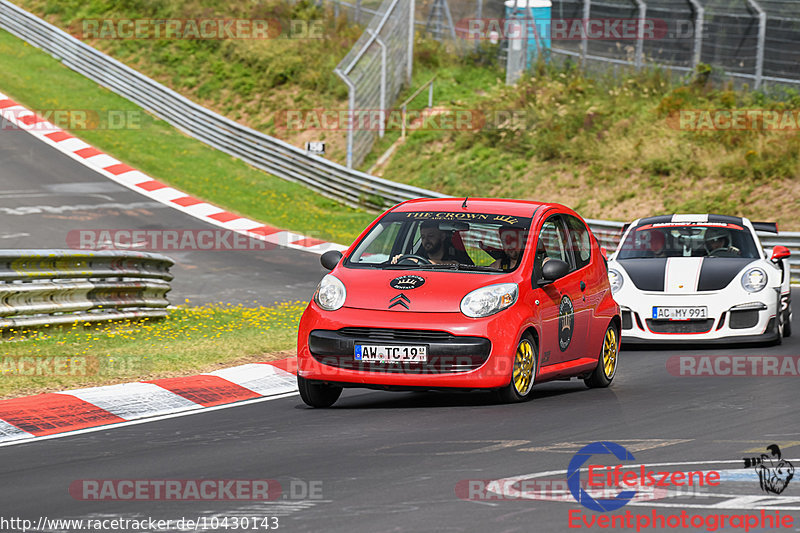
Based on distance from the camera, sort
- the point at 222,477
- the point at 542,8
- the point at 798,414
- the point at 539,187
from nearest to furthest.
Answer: the point at 222,477 < the point at 798,414 < the point at 539,187 < the point at 542,8

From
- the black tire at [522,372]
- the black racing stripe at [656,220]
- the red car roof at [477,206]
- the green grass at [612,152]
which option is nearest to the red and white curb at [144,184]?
the green grass at [612,152]

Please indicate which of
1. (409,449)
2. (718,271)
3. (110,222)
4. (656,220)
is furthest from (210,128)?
(409,449)

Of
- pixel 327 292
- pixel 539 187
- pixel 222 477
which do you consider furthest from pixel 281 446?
pixel 539 187

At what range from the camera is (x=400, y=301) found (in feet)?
28.0

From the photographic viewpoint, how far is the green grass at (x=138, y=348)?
32.2 ft

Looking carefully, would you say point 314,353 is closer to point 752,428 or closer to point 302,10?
point 752,428

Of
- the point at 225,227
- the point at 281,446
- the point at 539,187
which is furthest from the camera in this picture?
the point at 539,187

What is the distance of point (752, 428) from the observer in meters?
7.86

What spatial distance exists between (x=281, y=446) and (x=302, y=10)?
33.5 meters

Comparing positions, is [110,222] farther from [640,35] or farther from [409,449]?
[409,449]

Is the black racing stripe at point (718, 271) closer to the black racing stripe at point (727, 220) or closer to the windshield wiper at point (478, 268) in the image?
the black racing stripe at point (727, 220)

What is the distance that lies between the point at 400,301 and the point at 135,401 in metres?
2.24

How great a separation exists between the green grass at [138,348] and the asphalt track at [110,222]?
2347 mm

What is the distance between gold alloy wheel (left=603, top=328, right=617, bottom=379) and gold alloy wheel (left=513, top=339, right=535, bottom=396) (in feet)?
4.94
